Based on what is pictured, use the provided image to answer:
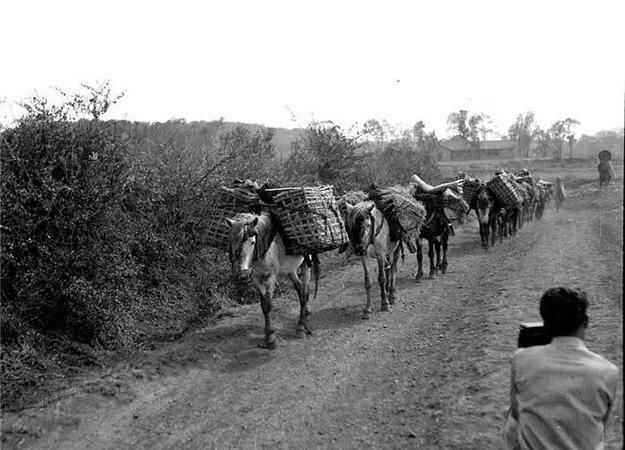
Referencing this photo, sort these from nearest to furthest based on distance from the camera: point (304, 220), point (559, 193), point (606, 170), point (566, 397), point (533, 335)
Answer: point (566, 397) < point (533, 335) < point (304, 220) < point (606, 170) < point (559, 193)

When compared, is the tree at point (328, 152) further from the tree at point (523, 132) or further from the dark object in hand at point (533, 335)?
the tree at point (523, 132)

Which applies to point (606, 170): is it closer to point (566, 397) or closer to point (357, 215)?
point (357, 215)

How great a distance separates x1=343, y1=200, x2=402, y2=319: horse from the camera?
10.0 metres

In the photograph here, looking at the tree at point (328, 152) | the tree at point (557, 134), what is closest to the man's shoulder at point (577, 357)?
the tree at point (328, 152)

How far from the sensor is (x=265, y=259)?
830 centimetres

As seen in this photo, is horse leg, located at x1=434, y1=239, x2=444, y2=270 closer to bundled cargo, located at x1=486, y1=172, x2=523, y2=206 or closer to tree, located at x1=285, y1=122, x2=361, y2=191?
bundled cargo, located at x1=486, y1=172, x2=523, y2=206

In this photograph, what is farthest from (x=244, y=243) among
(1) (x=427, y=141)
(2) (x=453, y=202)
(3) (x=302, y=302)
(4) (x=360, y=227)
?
(1) (x=427, y=141)

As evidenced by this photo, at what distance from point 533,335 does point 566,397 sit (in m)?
0.52

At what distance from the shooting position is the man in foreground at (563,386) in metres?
2.92

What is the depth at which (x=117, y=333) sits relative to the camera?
322 inches

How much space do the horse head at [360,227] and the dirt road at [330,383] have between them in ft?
4.34

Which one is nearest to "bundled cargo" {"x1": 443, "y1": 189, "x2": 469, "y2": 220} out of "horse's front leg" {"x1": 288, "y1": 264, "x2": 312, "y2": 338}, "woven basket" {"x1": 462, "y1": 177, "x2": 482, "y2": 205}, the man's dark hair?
"woven basket" {"x1": 462, "y1": 177, "x2": 482, "y2": 205}

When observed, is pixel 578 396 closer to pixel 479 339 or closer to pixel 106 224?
pixel 479 339

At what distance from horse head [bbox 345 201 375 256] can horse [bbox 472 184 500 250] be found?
29.1 ft
